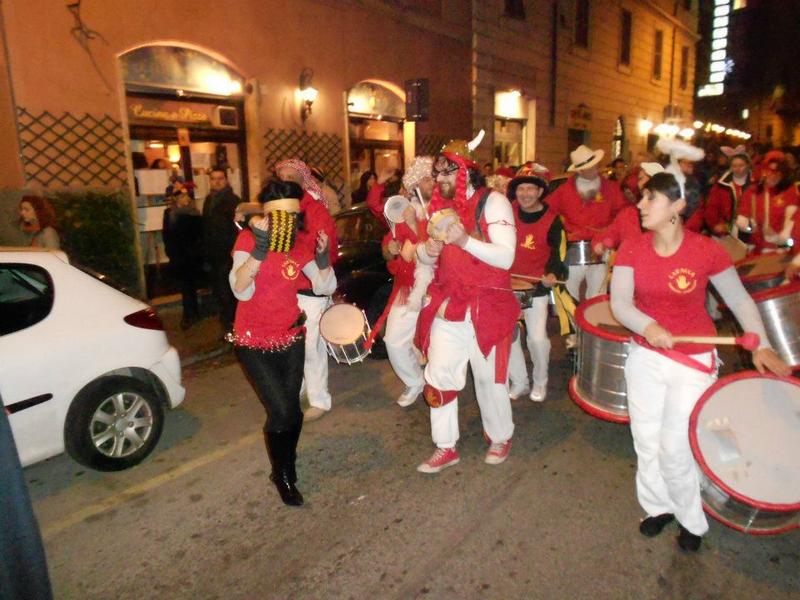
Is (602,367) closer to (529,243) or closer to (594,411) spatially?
(594,411)

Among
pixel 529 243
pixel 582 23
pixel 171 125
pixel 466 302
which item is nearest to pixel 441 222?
pixel 466 302

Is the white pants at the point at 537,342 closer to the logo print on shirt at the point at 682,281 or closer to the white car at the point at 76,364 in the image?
the logo print on shirt at the point at 682,281

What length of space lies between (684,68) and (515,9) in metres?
17.1

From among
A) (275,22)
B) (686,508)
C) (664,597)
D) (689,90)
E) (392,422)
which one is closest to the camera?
(664,597)

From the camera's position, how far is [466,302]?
3.69m

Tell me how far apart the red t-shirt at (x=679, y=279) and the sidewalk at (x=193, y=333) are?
16.9ft

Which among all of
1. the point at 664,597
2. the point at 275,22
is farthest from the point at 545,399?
the point at 275,22

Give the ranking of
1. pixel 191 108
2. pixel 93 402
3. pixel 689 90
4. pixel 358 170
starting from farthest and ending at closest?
1. pixel 689 90
2. pixel 358 170
3. pixel 191 108
4. pixel 93 402

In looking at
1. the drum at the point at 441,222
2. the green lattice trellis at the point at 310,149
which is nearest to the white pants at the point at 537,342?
the drum at the point at 441,222

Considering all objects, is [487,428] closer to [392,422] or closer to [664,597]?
[392,422]

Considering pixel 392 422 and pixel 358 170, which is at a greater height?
pixel 358 170

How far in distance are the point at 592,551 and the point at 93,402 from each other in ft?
10.3

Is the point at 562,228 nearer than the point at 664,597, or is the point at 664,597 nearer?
the point at 664,597

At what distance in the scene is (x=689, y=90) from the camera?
31.0 m
